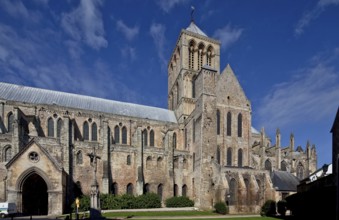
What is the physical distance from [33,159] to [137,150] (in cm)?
1440

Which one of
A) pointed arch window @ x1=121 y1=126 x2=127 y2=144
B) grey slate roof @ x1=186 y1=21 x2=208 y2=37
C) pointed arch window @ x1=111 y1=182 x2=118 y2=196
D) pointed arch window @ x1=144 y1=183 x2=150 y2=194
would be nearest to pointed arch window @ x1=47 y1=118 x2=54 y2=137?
pointed arch window @ x1=121 y1=126 x2=127 y2=144

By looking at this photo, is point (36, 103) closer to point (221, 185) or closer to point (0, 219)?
point (0, 219)

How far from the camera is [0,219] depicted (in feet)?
83.4

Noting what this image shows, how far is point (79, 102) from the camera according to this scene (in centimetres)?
4791

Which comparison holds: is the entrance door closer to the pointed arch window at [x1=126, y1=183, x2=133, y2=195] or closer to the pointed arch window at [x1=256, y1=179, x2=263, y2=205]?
the pointed arch window at [x1=126, y1=183, x2=133, y2=195]

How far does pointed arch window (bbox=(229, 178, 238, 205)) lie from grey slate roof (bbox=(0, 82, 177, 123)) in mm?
17568

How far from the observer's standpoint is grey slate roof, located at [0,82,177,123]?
4325 cm

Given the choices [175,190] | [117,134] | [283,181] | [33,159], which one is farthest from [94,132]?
[283,181]

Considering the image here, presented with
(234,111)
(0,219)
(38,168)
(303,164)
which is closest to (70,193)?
(38,168)

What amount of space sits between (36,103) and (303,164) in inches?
1909

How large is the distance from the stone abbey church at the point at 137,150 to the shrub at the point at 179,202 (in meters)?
1.28

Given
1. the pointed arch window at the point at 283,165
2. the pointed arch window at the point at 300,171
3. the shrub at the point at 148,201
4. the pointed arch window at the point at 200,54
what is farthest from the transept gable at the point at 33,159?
the pointed arch window at the point at 300,171

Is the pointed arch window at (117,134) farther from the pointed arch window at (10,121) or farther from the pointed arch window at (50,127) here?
the pointed arch window at (10,121)

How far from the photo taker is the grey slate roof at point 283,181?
137 ft
